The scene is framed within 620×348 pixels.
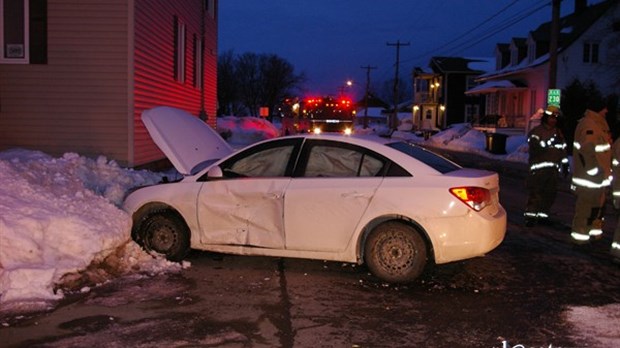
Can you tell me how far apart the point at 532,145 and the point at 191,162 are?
5.29 metres

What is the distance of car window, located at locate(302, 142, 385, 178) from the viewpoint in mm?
7031

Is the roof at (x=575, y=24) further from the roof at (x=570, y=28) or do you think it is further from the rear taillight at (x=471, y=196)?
the rear taillight at (x=471, y=196)

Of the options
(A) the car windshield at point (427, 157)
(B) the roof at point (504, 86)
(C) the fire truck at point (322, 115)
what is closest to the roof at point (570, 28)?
(B) the roof at point (504, 86)

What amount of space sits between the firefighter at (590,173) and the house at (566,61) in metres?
28.6

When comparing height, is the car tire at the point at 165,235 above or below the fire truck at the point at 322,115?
below

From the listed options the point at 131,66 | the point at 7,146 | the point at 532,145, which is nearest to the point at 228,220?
the point at 532,145

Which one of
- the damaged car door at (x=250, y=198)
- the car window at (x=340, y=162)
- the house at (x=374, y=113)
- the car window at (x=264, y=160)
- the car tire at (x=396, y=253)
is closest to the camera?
the car tire at (x=396, y=253)

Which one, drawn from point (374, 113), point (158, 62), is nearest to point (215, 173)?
point (158, 62)

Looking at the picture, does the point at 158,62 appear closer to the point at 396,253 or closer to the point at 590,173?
the point at 590,173

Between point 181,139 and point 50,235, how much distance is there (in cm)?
268

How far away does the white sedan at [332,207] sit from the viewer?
6.66m

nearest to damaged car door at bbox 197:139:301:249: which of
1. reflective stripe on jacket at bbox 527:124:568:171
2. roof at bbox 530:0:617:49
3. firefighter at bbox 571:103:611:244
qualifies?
firefighter at bbox 571:103:611:244

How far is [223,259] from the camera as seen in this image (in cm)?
789

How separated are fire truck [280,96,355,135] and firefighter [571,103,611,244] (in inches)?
937
